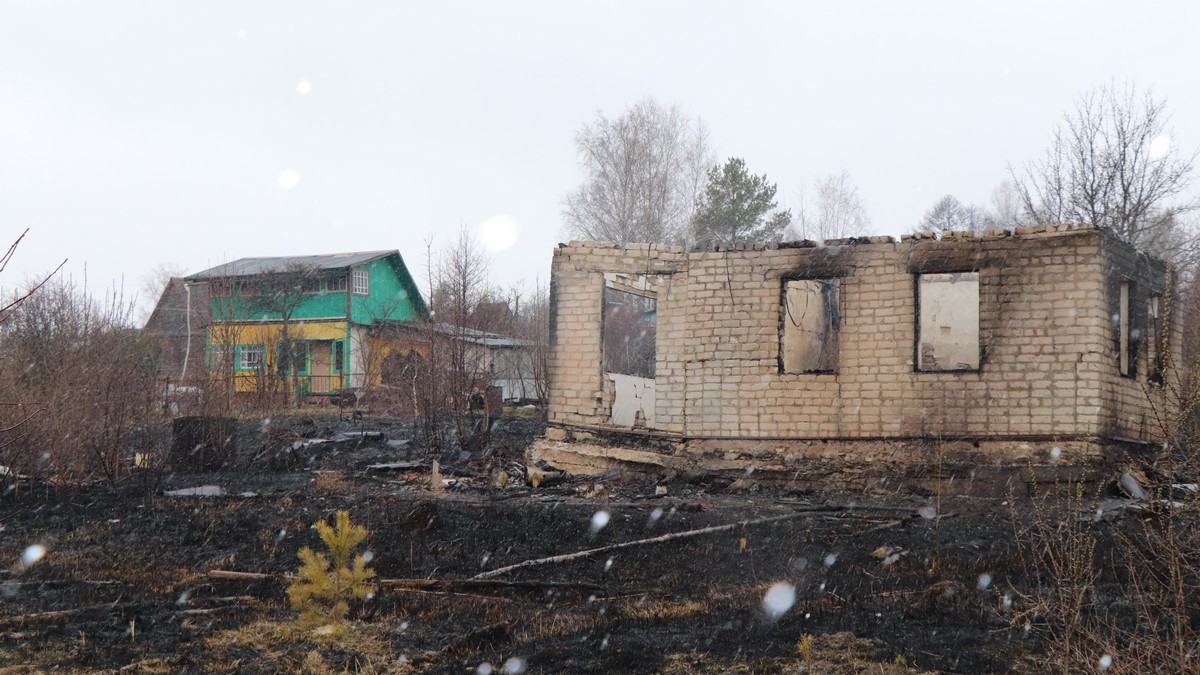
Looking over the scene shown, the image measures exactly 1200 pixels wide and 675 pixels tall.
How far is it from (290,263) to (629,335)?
11249 millimetres

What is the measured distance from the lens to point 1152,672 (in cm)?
428

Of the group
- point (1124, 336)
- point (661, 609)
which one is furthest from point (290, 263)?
point (661, 609)

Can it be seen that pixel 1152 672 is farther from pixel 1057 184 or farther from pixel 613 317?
pixel 613 317

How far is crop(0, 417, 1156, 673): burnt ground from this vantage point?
584 centimetres

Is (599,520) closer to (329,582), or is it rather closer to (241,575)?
(241,575)

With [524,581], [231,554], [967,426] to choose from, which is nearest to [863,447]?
[967,426]

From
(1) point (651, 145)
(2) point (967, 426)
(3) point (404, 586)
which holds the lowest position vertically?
(3) point (404, 586)

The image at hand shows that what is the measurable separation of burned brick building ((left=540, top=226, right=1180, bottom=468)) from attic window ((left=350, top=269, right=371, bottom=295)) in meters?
19.0

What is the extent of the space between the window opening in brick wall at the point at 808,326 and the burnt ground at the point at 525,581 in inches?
87.2

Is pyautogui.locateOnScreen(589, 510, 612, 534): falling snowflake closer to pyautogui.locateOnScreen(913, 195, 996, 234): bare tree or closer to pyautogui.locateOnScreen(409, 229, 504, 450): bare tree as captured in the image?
pyautogui.locateOnScreen(409, 229, 504, 450): bare tree

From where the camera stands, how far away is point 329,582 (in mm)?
6352

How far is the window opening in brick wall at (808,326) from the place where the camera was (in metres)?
13.1

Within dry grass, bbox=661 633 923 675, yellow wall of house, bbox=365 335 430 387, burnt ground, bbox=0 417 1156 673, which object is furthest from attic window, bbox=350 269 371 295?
dry grass, bbox=661 633 923 675

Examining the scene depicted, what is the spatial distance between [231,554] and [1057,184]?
71.7 ft
